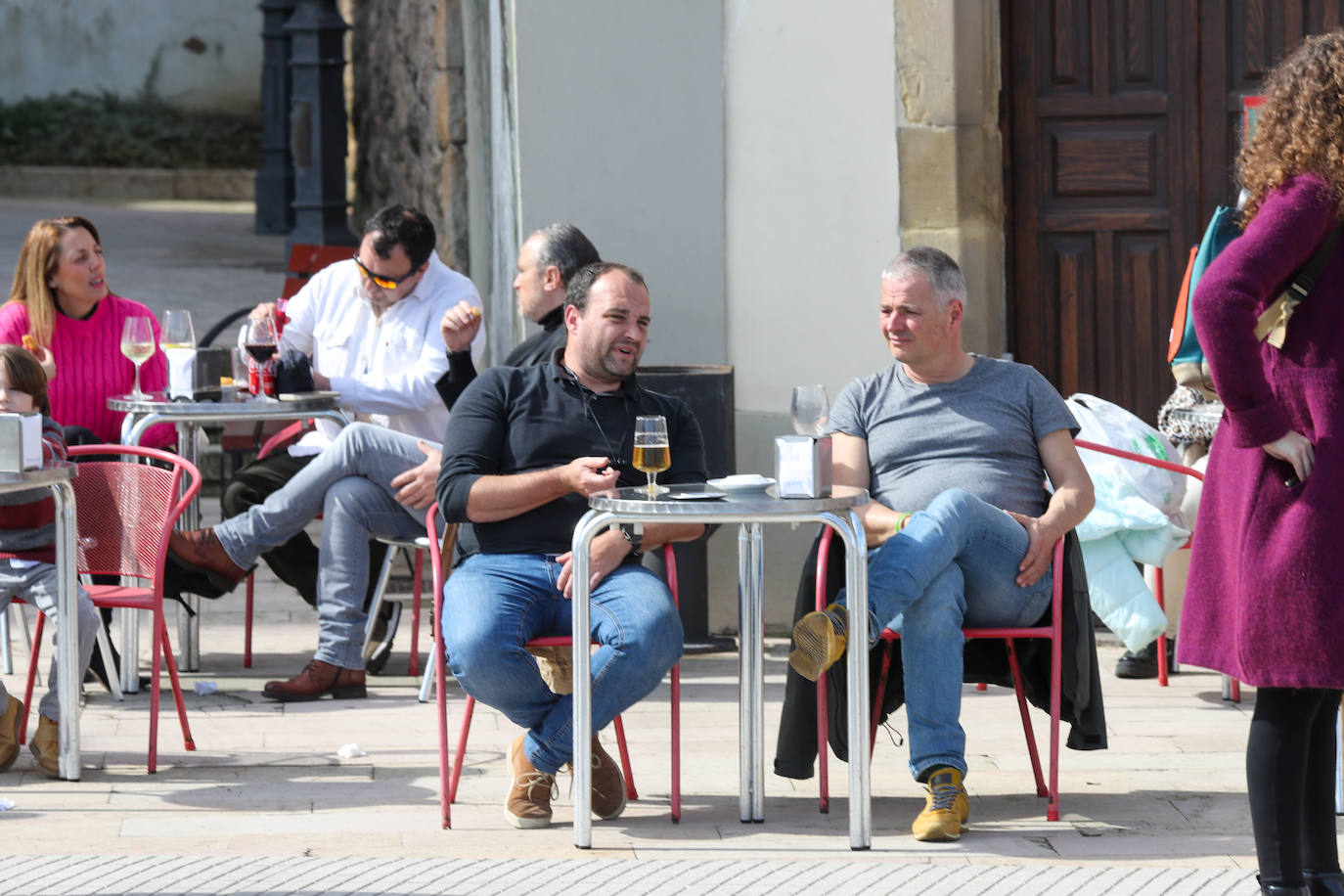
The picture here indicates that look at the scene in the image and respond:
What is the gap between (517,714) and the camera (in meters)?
4.09

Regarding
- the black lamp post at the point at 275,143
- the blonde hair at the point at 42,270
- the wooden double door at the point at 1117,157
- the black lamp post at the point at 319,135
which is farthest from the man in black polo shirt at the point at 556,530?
the black lamp post at the point at 275,143

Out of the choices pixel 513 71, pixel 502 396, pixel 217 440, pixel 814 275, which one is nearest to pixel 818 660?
pixel 502 396

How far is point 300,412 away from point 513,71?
1.57 m

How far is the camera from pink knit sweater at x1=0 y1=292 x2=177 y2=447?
5641 millimetres

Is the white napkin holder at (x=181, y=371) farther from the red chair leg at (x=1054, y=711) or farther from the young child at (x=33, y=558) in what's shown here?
the red chair leg at (x=1054, y=711)

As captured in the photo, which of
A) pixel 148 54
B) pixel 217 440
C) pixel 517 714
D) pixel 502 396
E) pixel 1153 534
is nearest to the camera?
pixel 517 714

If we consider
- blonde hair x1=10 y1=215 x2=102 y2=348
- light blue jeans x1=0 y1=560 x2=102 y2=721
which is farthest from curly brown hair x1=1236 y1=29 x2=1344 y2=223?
blonde hair x1=10 y1=215 x2=102 y2=348

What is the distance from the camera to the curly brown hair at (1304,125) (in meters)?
3.09

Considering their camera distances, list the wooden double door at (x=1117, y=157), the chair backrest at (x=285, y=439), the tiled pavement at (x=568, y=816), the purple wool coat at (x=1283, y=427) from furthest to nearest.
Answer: the wooden double door at (x=1117, y=157) < the chair backrest at (x=285, y=439) < the tiled pavement at (x=568, y=816) < the purple wool coat at (x=1283, y=427)

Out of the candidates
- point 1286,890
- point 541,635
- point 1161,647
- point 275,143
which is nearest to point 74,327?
point 541,635

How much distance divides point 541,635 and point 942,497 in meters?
0.91

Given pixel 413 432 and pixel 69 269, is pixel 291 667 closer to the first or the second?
pixel 413 432

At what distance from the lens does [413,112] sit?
33.4 ft

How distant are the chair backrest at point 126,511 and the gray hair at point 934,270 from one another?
1.80 m
